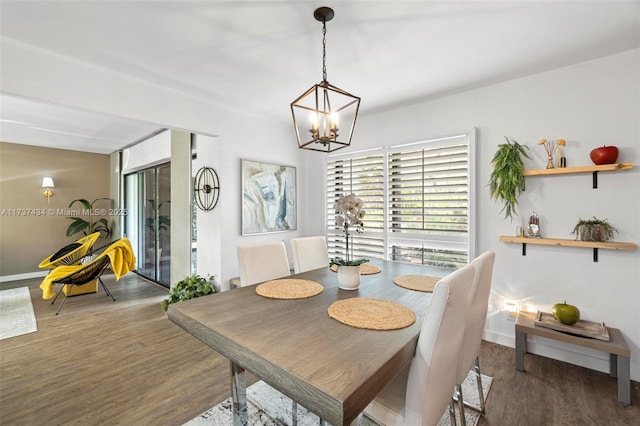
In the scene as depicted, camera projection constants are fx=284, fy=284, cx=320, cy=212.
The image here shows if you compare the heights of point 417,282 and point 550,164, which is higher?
point 550,164

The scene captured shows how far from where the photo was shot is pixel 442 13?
5.85 ft

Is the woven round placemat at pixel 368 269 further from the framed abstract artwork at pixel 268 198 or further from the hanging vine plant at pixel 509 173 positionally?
the framed abstract artwork at pixel 268 198

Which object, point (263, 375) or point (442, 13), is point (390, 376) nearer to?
point (263, 375)

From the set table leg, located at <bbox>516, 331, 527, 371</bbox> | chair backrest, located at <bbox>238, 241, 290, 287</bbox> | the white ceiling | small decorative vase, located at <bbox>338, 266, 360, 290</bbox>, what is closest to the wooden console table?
table leg, located at <bbox>516, 331, 527, 371</bbox>

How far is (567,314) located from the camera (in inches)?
89.1

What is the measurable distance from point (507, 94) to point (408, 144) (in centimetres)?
103

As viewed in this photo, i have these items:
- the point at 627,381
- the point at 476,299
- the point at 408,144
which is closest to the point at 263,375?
the point at 476,299

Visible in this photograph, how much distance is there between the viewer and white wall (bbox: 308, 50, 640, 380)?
2223 mm

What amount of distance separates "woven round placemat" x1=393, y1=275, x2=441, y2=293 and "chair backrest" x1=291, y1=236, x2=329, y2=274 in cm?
86

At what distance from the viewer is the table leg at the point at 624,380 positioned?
1.94 metres

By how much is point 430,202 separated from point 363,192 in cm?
87

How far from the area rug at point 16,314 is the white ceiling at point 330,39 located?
2980mm

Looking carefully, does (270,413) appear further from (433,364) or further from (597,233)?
(597,233)

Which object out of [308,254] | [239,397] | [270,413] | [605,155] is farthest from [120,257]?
[605,155]
